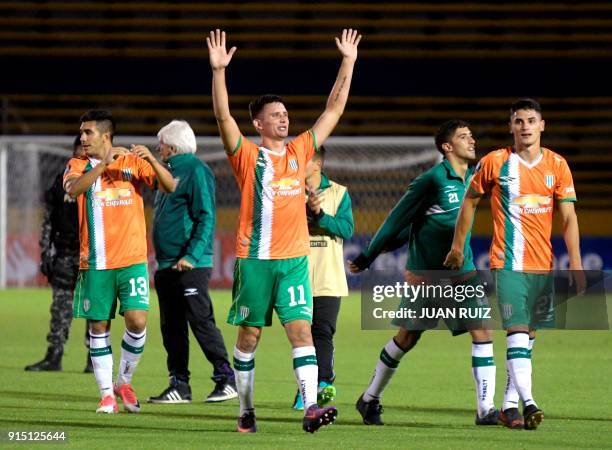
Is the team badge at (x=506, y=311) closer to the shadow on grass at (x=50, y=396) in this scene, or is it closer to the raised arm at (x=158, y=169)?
the raised arm at (x=158, y=169)

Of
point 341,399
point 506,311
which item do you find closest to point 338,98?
point 506,311

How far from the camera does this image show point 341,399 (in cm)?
938

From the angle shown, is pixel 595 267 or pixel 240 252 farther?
pixel 595 267

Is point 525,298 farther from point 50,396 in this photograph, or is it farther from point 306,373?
point 50,396

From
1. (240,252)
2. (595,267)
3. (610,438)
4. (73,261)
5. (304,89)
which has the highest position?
(304,89)

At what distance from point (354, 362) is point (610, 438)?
5045 millimetres

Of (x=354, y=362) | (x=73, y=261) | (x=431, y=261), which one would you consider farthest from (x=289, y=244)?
(x=354, y=362)

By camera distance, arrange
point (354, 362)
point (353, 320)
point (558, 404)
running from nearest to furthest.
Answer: point (558, 404)
point (354, 362)
point (353, 320)

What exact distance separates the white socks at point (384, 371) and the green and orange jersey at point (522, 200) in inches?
34.3

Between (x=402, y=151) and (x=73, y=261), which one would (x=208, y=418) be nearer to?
(x=73, y=261)

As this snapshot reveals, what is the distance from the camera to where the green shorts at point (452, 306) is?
25.9 ft

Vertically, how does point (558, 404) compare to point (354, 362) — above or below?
below

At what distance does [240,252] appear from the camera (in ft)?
24.2

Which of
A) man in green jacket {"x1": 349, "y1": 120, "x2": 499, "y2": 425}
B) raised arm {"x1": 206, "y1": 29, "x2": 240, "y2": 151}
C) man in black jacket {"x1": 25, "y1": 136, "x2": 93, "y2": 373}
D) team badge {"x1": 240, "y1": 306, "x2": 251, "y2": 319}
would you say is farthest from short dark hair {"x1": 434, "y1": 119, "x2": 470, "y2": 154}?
man in black jacket {"x1": 25, "y1": 136, "x2": 93, "y2": 373}
